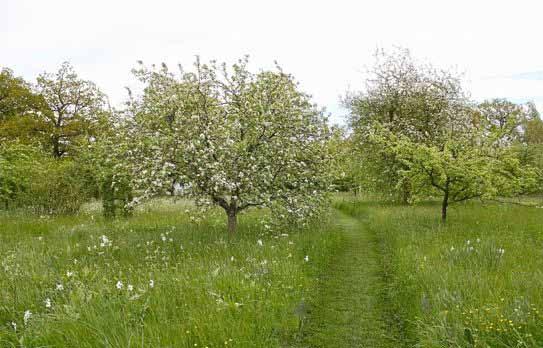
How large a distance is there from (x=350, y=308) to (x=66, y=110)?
143ft

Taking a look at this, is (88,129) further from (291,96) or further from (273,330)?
(273,330)

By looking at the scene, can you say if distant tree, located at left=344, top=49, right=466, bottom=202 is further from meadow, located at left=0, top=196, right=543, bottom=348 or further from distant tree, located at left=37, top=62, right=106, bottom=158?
distant tree, located at left=37, top=62, right=106, bottom=158

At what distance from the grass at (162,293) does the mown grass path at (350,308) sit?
33cm

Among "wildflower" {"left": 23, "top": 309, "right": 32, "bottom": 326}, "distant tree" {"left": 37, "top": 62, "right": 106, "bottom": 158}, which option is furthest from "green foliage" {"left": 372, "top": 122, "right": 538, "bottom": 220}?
"distant tree" {"left": 37, "top": 62, "right": 106, "bottom": 158}

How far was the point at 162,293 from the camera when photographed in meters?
7.08

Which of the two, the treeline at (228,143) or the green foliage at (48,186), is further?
the green foliage at (48,186)

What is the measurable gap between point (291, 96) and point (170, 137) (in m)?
3.90

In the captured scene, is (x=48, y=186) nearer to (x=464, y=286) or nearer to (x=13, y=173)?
(x=13, y=173)

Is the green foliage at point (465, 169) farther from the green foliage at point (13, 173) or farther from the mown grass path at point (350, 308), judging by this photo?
the green foliage at point (13, 173)

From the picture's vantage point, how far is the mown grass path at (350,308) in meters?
6.58

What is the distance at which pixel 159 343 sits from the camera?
543 cm

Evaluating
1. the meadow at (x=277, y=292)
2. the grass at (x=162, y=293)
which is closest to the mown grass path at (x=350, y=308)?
the meadow at (x=277, y=292)

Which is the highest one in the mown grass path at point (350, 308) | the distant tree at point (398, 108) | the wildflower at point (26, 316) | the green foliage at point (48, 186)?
the distant tree at point (398, 108)

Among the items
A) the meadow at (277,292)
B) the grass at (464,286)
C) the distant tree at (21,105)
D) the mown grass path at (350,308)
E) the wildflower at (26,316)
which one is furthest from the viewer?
the distant tree at (21,105)
